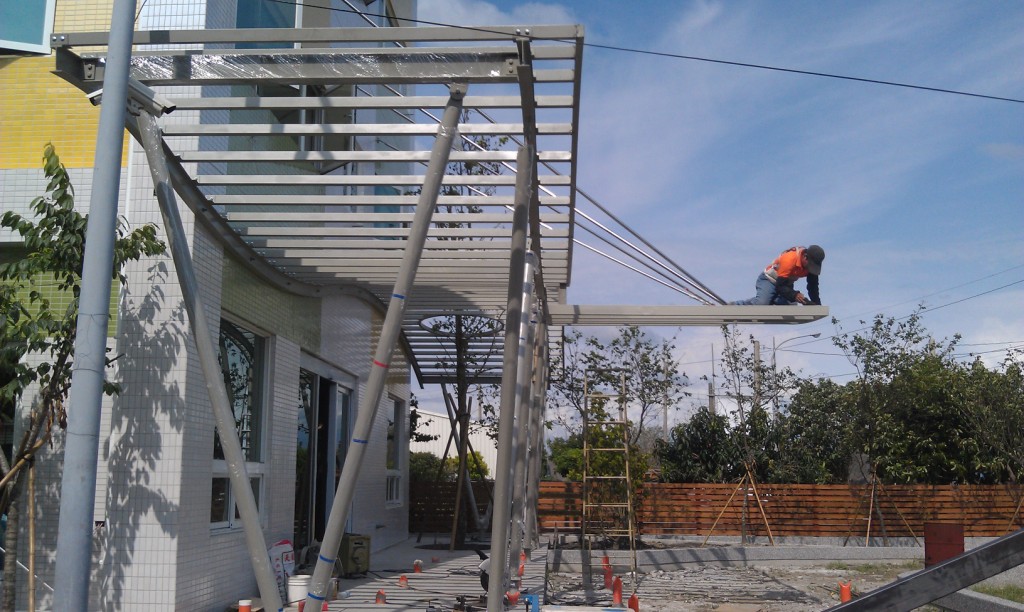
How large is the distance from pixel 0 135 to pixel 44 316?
2582 millimetres

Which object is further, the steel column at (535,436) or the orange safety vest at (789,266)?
the steel column at (535,436)

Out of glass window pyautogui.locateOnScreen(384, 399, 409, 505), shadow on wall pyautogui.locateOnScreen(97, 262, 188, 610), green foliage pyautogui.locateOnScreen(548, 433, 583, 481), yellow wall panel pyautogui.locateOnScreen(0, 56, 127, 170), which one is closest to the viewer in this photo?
shadow on wall pyautogui.locateOnScreen(97, 262, 188, 610)

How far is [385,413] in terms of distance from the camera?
55.2ft

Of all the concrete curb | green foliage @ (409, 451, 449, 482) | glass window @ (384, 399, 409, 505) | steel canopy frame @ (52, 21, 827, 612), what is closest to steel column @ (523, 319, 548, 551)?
steel canopy frame @ (52, 21, 827, 612)

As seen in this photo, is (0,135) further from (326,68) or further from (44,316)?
(326,68)

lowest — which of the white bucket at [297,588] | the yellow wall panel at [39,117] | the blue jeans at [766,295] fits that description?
the white bucket at [297,588]

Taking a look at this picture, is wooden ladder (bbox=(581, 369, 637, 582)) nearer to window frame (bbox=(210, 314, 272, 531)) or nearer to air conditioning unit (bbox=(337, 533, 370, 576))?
air conditioning unit (bbox=(337, 533, 370, 576))

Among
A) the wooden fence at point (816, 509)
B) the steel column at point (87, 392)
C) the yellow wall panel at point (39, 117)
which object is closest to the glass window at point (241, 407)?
the yellow wall panel at point (39, 117)

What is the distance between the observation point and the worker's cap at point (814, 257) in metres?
10.8

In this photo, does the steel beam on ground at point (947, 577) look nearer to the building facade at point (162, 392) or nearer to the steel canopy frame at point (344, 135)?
the steel canopy frame at point (344, 135)

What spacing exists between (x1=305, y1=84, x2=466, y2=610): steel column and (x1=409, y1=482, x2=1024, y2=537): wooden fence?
13.4m

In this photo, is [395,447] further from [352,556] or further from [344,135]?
[344,135]

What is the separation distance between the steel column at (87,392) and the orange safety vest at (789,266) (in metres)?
8.52

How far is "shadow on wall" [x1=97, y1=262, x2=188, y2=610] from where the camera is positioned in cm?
729
